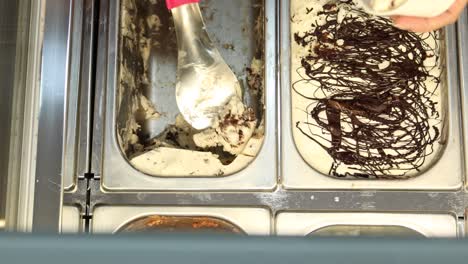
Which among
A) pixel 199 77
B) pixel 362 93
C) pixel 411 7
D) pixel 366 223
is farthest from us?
pixel 199 77

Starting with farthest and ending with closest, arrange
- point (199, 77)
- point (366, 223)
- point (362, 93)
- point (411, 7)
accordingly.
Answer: point (199, 77), point (362, 93), point (366, 223), point (411, 7)

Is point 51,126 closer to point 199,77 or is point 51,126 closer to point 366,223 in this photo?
point 199,77

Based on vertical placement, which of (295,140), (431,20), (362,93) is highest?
(431,20)

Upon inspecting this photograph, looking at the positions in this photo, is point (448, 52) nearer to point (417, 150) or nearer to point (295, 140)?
point (417, 150)

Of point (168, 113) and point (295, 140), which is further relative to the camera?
point (168, 113)

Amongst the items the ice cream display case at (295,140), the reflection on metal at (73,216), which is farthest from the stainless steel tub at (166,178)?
the reflection on metal at (73,216)

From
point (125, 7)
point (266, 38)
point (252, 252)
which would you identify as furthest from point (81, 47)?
point (252, 252)

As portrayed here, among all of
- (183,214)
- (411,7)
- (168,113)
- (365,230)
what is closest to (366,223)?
(365,230)
